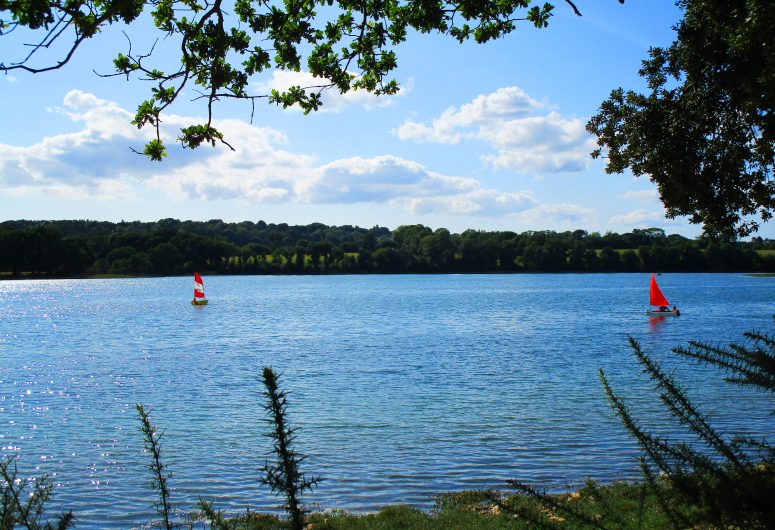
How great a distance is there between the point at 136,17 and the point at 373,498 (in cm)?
857

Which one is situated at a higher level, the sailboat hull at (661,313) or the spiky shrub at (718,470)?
the spiky shrub at (718,470)

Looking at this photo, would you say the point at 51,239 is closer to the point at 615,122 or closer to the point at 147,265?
the point at 147,265

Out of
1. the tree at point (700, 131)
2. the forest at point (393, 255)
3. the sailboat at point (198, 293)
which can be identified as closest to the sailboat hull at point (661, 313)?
the sailboat at point (198, 293)

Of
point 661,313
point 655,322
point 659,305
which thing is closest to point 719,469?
point 655,322

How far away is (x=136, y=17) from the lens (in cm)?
687

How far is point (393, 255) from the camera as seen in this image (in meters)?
186

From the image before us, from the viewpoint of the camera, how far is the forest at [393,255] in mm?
156875

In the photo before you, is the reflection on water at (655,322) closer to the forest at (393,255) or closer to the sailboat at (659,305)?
the sailboat at (659,305)

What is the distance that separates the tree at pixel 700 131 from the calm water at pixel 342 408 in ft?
14.7

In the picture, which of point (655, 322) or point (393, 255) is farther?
point (393, 255)

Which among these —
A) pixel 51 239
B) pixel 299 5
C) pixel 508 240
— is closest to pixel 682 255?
pixel 508 240

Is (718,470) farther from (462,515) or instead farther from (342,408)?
(342,408)

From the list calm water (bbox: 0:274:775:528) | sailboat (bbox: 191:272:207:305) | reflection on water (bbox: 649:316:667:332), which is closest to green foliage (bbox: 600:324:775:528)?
calm water (bbox: 0:274:775:528)

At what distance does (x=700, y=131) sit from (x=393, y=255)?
174139 millimetres
